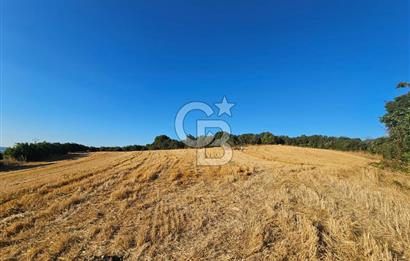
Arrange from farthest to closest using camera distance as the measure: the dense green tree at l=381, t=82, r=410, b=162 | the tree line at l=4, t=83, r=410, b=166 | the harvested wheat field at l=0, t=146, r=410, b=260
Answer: the tree line at l=4, t=83, r=410, b=166 → the dense green tree at l=381, t=82, r=410, b=162 → the harvested wheat field at l=0, t=146, r=410, b=260

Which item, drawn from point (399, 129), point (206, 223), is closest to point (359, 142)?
point (399, 129)

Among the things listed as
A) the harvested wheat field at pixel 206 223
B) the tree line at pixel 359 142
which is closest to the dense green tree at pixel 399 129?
the tree line at pixel 359 142

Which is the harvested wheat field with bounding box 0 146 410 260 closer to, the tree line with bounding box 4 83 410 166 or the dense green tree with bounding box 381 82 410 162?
the dense green tree with bounding box 381 82 410 162

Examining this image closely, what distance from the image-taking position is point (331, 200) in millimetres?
5781

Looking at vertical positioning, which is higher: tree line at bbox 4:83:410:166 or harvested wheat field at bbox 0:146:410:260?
tree line at bbox 4:83:410:166

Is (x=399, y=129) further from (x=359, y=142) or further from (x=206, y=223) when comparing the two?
(x=359, y=142)

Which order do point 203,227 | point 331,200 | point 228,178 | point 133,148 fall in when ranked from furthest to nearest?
point 133,148 < point 228,178 < point 331,200 < point 203,227

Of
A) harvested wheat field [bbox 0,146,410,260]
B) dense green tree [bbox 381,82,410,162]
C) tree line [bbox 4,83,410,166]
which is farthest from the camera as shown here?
tree line [bbox 4,83,410,166]

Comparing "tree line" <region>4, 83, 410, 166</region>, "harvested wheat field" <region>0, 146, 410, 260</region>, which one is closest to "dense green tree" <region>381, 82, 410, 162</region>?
"tree line" <region>4, 83, 410, 166</region>

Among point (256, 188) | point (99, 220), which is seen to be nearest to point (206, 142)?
point (256, 188)

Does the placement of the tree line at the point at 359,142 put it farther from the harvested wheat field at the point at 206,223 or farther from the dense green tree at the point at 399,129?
the harvested wheat field at the point at 206,223

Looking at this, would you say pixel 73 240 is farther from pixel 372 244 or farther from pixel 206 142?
pixel 206 142

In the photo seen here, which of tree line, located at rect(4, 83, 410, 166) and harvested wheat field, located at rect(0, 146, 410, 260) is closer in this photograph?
harvested wheat field, located at rect(0, 146, 410, 260)

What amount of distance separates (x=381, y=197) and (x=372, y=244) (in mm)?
3706
